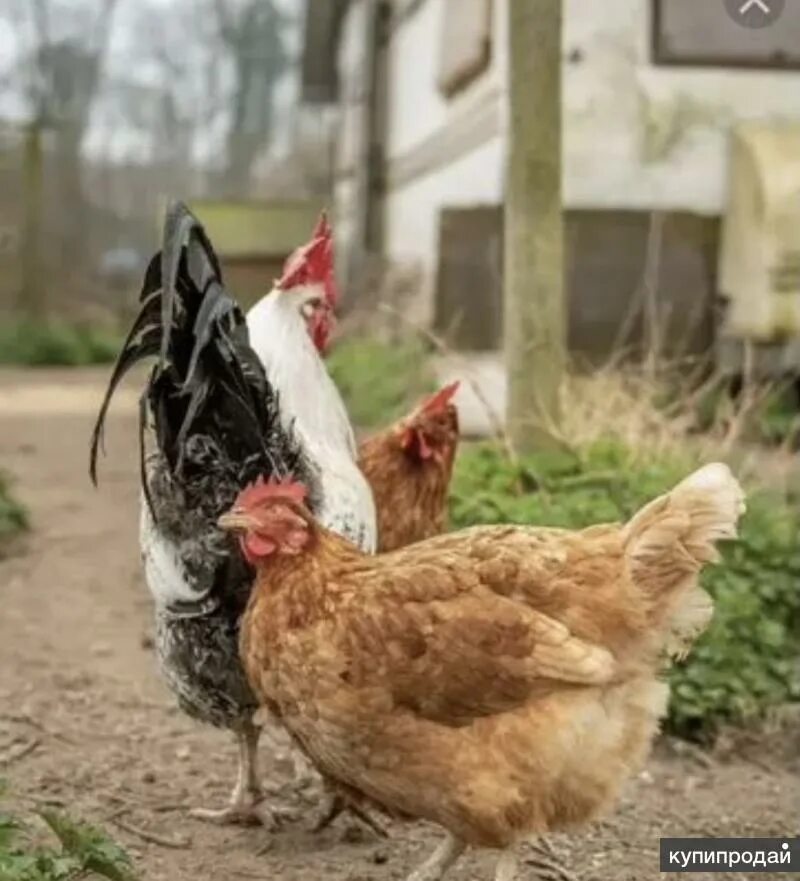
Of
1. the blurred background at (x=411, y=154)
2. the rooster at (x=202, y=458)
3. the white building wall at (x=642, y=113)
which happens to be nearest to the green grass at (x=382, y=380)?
the blurred background at (x=411, y=154)

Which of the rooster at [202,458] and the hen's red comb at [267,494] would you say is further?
the rooster at [202,458]

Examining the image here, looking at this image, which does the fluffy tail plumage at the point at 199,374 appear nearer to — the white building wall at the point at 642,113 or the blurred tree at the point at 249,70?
the white building wall at the point at 642,113

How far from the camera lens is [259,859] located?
3.48m

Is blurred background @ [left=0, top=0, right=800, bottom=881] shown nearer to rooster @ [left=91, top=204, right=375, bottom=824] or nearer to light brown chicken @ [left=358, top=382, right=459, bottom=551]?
rooster @ [left=91, top=204, right=375, bottom=824]

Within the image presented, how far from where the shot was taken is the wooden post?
5.20m

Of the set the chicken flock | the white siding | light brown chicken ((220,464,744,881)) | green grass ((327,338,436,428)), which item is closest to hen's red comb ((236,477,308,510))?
the chicken flock

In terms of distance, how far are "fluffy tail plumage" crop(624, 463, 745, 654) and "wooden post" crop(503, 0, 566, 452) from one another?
102 inches

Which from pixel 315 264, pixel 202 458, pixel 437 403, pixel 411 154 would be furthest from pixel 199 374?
pixel 411 154

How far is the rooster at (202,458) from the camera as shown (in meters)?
3.36

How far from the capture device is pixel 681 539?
9.19 feet

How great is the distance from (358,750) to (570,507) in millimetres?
2409

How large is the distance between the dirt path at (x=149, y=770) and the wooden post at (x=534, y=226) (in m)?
1.48

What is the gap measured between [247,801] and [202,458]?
2.84 feet

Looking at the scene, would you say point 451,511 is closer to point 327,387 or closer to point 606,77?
point 327,387
